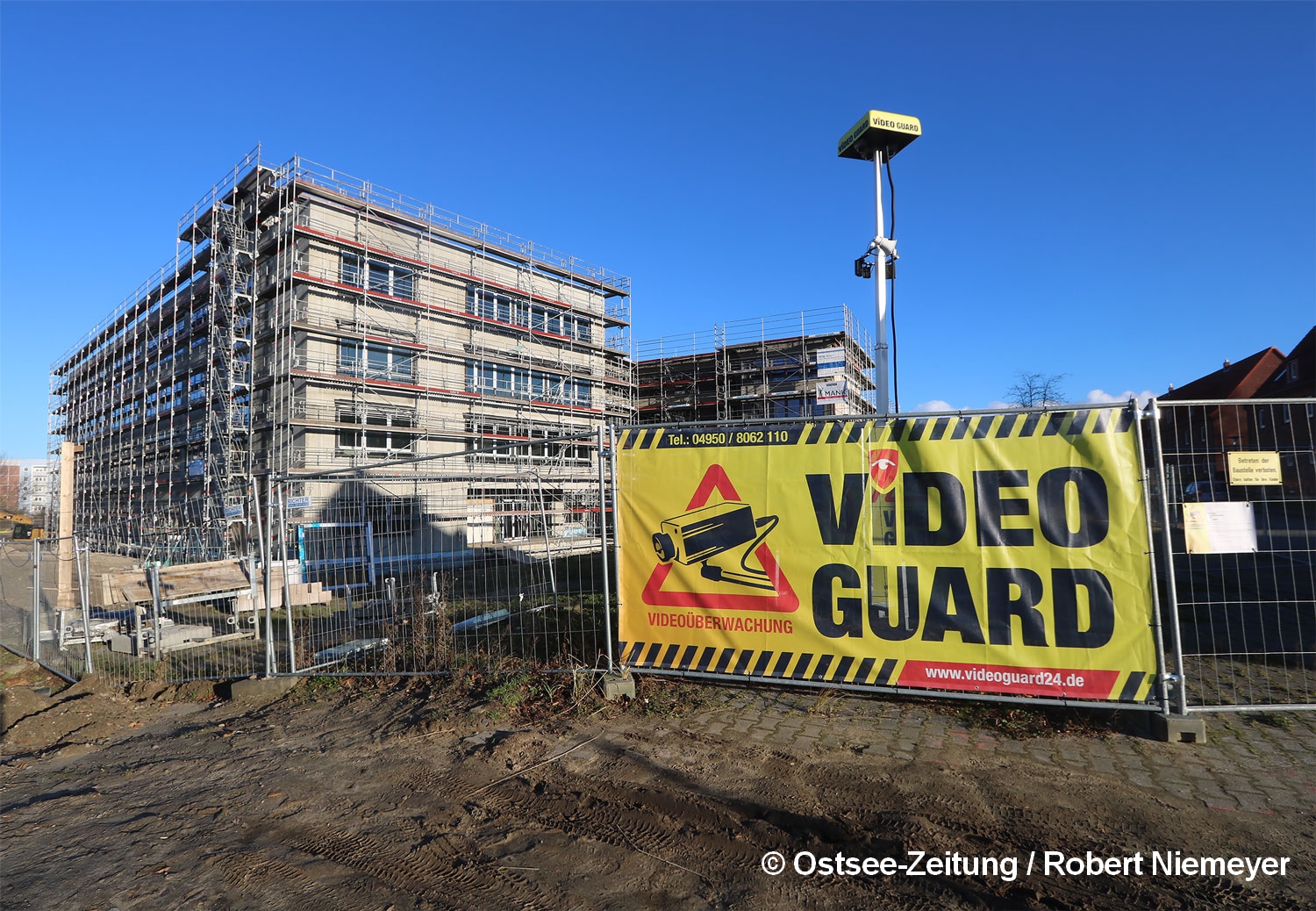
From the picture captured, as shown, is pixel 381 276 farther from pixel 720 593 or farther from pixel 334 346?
pixel 720 593

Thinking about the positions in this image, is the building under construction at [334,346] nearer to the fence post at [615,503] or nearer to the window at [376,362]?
the window at [376,362]

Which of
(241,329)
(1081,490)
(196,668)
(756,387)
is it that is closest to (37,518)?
(241,329)

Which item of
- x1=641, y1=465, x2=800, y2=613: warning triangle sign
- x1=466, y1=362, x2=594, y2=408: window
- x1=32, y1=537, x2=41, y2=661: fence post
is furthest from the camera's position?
x1=466, y1=362, x2=594, y2=408: window

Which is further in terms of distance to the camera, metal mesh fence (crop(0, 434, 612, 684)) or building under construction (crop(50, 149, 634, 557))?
building under construction (crop(50, 149, 634, 557))

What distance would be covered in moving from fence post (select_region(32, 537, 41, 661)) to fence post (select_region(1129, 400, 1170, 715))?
459 inches

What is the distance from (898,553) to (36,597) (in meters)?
10.5

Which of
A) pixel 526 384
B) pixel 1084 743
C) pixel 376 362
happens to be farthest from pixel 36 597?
pixel 526 384

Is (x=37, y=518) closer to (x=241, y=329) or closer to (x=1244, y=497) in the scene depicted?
(x=241, y=329)

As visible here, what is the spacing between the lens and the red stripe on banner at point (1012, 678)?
433cm

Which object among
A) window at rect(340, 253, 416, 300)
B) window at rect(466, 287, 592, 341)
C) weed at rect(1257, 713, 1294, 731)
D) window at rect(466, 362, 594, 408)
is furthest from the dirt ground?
window at rect(466, 287, 592, 341)

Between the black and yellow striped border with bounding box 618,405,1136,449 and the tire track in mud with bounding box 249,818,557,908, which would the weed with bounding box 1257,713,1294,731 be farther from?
the tire track in mud with bounding box 249,818,557,908

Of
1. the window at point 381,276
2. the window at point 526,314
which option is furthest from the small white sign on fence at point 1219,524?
the window at point 526,314

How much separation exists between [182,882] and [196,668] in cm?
535

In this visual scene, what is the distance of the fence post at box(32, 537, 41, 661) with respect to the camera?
8.35 m
